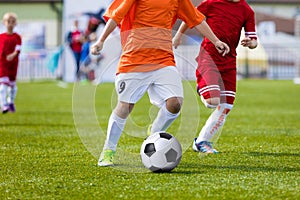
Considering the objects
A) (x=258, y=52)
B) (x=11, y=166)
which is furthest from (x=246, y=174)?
(x=258, y=52)

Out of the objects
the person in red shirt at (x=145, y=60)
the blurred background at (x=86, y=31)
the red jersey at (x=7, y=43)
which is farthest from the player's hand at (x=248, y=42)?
the blurred background at (x=86, y=31)

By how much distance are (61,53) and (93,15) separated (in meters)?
2.30

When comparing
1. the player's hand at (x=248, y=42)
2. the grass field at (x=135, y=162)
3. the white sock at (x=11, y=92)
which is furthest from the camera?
the white sock at (x=11, y=92)

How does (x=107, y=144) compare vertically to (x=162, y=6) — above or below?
below

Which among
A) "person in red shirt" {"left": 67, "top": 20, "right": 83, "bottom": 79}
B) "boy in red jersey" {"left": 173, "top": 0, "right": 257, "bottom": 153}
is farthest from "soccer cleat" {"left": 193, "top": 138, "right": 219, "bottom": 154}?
"person in red shirt" {"left": 67, "top": 20, "right": 83, "bottom": 79}

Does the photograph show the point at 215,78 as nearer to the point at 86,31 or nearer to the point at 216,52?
the point at 216,52

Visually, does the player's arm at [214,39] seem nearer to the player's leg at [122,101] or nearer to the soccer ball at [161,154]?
the player's leg at [122,101]

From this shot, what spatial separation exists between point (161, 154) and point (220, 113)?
1700 millimetres

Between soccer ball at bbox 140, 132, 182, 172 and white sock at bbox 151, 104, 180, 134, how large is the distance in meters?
0.40

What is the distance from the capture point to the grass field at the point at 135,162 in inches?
206

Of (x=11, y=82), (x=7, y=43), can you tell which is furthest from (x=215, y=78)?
(x=11, y=82)

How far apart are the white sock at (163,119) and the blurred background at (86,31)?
16696 millimetres

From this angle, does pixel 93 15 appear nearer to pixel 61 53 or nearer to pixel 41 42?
pixel 61 53

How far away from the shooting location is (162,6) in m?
6.47
